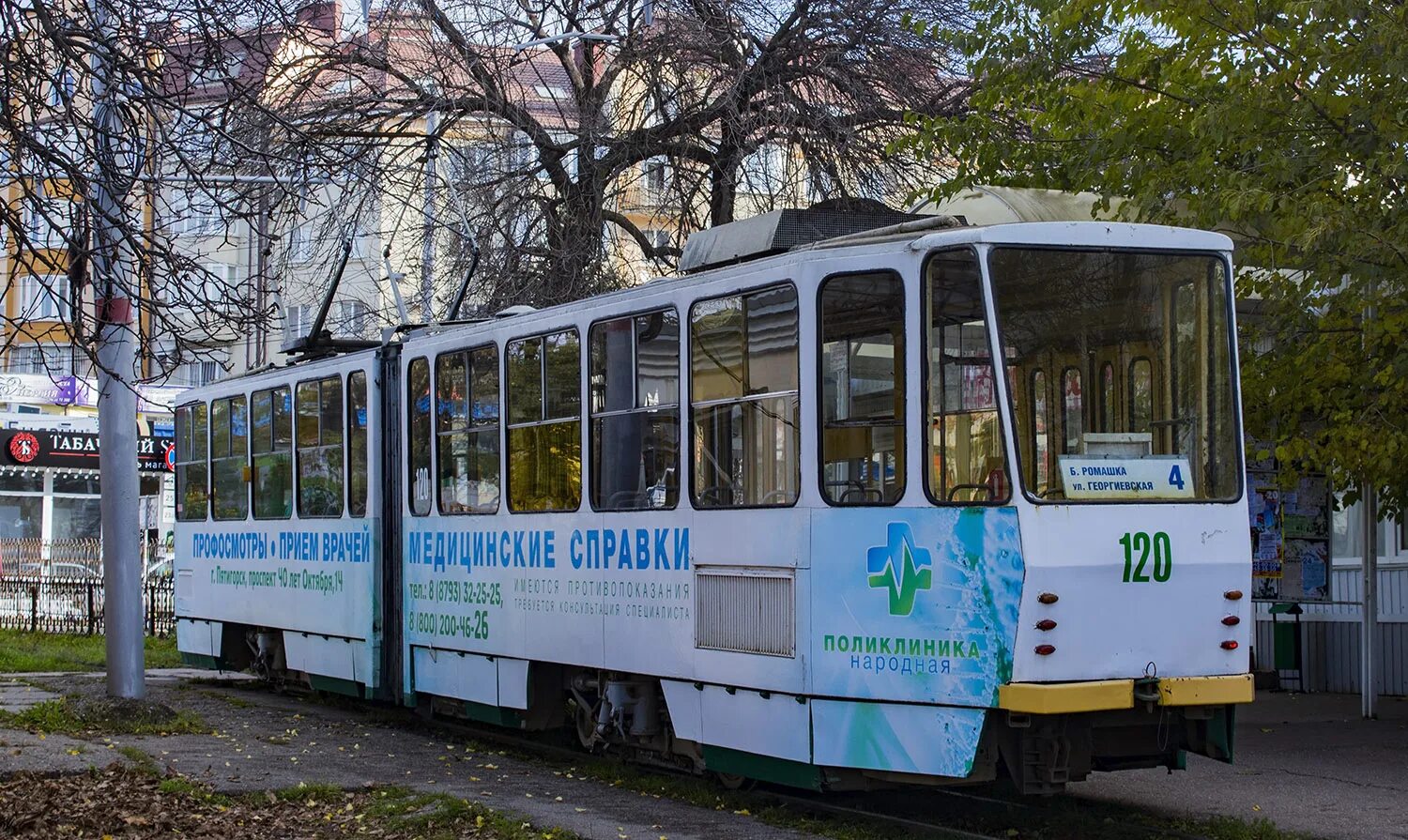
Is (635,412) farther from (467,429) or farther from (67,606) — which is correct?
(67,606)

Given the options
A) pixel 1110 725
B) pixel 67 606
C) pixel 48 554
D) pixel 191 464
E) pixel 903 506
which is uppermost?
pixel 191 464

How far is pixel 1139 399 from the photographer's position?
9.04 metres

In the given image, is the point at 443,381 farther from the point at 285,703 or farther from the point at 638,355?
the point at 285,703

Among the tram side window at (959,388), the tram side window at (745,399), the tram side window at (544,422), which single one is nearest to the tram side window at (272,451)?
the tram side window at (544,422)

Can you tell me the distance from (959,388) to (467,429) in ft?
16.0

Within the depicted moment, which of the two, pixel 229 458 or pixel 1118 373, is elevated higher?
pixel 1118 373

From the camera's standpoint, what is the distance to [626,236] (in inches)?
901

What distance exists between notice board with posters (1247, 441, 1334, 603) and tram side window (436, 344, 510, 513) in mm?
6516

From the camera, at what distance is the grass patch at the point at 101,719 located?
43.3 ft

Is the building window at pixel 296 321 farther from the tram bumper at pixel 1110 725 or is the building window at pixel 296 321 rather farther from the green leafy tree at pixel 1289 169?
the tram bumper at pixel 1110 725

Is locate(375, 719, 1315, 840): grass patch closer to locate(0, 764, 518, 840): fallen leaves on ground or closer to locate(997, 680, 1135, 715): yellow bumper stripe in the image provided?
locate(997, 680, 1135, 715): yellow bumper stripe

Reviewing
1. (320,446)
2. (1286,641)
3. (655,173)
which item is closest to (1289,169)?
(1286,641)

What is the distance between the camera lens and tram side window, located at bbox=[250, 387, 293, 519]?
1584 cm

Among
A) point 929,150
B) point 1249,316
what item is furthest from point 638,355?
point 1249,316
